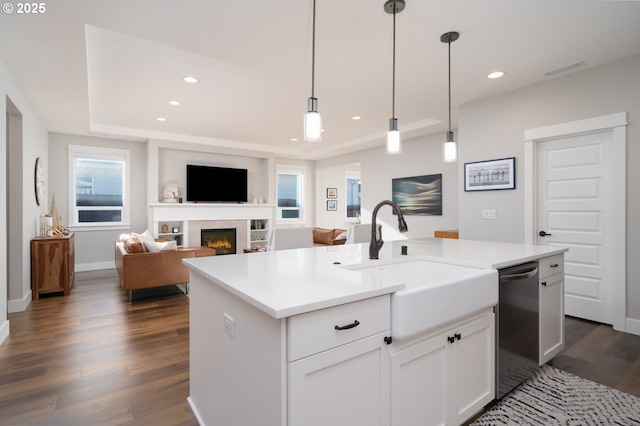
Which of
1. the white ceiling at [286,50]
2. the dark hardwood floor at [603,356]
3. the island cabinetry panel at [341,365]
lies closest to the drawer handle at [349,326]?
the island cabinetry panel at [341,365]

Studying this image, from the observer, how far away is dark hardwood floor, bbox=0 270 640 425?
6.15ft

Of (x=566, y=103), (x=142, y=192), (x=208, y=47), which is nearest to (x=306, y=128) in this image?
(x=208, y=47)

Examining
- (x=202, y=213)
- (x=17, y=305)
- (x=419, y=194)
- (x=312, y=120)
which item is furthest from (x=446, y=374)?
(x=202, y=213)

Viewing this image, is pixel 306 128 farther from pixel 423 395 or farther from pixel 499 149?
pixel 499 149

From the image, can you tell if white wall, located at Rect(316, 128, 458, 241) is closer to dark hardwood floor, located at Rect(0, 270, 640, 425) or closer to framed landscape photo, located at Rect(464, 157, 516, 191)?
framed landscape photo, located at Rect(464, 157, 516, 191)

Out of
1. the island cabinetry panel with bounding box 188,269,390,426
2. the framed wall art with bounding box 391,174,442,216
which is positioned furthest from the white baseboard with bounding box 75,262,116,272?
the island cabinetry panel with bounding box 188,269,390,426

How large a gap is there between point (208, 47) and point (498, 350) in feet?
9.86

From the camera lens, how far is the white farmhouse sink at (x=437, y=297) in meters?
1.28

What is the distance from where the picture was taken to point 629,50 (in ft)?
9.32

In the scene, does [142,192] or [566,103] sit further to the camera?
[142,192]

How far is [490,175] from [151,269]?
14.2 feet

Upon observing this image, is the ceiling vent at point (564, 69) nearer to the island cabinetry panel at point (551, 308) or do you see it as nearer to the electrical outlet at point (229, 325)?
the island cabinetry panel at point (551, 308)

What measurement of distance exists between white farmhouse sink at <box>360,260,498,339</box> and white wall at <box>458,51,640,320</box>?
230cm

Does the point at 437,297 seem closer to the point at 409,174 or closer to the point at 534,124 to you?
the point at 534,124
